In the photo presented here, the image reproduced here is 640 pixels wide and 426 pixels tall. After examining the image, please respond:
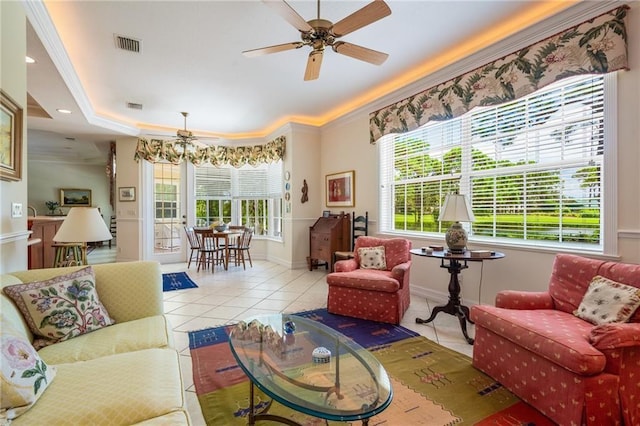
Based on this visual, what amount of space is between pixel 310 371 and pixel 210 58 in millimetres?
3371

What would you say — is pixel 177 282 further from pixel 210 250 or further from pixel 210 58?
pixel 210 58

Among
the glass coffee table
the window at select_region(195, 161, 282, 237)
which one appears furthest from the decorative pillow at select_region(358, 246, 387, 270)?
the window at select_region(195, 161, 282, 237)

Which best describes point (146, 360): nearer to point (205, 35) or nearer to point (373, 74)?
point (205, 35)

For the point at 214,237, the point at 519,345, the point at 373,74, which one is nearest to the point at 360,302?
the point at 519,345

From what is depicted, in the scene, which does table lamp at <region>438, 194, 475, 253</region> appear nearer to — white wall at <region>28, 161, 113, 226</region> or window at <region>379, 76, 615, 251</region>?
window at <region>379, 76, 615, 251</region>

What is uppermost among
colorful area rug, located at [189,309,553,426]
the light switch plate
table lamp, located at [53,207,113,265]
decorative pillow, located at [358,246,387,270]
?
the light switch plate

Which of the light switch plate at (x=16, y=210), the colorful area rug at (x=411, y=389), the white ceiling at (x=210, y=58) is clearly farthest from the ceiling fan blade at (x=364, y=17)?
the light switch plate at (x=16, y=210)

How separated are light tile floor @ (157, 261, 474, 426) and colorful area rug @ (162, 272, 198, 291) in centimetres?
13

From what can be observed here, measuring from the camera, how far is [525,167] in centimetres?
303

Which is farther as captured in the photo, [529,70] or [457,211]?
[457,211]

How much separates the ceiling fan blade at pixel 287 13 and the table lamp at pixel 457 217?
202cm

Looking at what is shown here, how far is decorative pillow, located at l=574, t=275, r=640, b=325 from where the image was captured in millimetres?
1765

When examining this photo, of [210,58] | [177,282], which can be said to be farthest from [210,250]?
[210,58]

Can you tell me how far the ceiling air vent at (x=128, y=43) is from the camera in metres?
3.00
